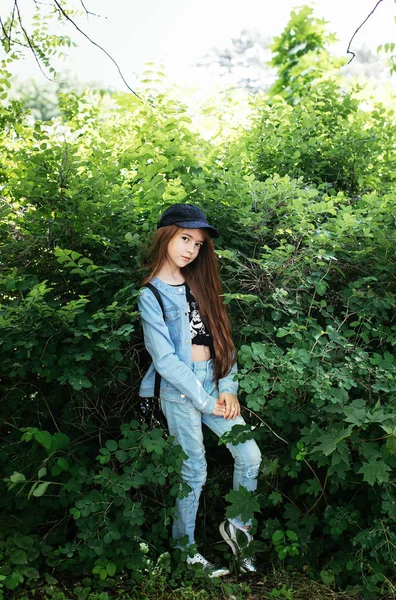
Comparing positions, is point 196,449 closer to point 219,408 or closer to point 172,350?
point 219,408

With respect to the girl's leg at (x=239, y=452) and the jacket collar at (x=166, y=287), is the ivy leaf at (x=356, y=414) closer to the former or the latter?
the girl's leg at (x=239, y=452)

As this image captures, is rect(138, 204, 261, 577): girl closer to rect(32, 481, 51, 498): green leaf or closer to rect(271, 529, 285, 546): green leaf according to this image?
rect(271, 529, 285, 546): green leaf

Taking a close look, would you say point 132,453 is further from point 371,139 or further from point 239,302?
point 371,139

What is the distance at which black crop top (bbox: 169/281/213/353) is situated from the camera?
132 inches

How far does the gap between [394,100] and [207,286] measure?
13.8ft

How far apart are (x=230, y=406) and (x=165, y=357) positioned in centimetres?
43

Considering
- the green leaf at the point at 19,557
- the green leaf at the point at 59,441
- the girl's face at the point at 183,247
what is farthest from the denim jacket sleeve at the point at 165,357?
the green leaf at the point at 19,557

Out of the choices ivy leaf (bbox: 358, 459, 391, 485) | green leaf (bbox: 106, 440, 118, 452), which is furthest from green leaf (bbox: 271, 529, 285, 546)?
green leaf (bbox: 106, 440, 118, 452)

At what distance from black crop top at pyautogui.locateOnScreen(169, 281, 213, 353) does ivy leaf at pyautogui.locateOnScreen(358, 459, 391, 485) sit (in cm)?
94

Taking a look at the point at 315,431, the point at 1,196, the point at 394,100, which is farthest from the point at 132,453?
the point at 394,100

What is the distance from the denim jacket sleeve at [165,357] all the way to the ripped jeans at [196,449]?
0.30 ft

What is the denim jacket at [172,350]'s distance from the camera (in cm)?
318

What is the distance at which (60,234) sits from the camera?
11.6ft

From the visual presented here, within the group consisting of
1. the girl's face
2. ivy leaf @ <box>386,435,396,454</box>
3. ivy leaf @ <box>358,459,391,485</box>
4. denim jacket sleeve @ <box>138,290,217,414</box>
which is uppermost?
the girl's face
